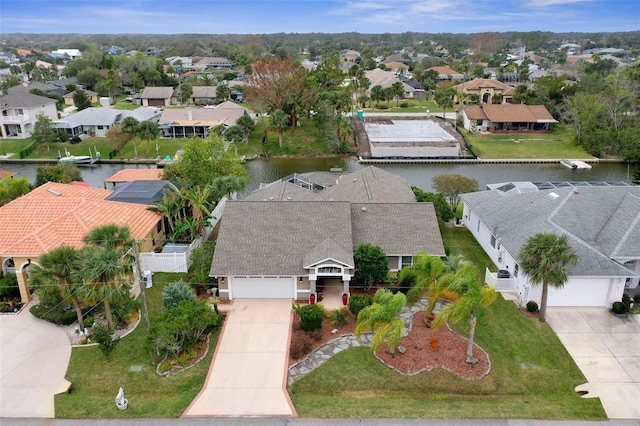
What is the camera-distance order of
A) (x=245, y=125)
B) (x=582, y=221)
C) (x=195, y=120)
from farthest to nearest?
(x=195, y=120) → (x=245, y=125) → (x=582, y=221)

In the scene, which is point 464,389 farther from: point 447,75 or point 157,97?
point 447,75

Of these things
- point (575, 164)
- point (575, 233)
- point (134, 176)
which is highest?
point (575, 233)

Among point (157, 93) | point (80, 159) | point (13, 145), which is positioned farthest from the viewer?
point (157, 93)

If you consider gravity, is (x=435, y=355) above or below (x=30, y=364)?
above

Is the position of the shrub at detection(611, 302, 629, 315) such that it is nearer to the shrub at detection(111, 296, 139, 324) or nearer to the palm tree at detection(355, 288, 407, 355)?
the palm tree at detection(355, 288, 407, 355)

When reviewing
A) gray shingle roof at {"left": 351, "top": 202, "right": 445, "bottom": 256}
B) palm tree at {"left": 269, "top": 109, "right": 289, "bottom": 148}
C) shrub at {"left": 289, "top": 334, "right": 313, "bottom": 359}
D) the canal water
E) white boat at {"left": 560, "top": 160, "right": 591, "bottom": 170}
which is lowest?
the canal water

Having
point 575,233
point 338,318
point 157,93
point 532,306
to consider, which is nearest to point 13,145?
point 157,93

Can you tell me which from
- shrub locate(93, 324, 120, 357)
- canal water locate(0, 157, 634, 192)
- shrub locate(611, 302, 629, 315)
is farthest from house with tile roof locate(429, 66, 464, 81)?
shrub locate(93, 324, 120, 357)

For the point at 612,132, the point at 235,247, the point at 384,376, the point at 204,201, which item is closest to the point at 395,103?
the point at 612,132

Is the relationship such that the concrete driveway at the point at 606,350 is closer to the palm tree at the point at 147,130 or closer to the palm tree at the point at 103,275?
the palm tree at the point at 103,275
